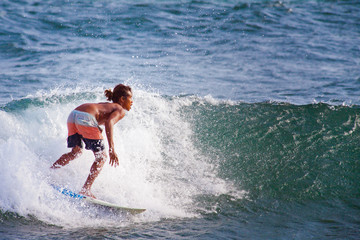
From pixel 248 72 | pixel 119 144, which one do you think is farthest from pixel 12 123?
pixel 248 72

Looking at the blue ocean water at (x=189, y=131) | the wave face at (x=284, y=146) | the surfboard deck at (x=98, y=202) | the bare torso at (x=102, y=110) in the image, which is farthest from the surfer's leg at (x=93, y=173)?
the wave face at (x=284, y=146)

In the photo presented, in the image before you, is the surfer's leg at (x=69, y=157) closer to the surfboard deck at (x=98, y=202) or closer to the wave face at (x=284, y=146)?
the surfboard deck at (x=98, y=202)

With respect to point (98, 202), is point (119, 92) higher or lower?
higher

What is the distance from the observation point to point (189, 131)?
7.48 meters

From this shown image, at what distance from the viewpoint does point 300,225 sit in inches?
199

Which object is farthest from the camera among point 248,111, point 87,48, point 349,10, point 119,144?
point 349,10

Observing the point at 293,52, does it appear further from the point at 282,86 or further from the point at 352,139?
the point at 352,139

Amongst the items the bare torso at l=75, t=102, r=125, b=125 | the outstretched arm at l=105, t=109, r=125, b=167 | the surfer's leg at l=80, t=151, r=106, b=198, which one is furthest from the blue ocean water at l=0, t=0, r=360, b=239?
the bare torso at l=75, t=102, r=125, b=125

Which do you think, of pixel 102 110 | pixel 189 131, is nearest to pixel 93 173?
pixel 102 110

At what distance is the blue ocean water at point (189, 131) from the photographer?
5008mm

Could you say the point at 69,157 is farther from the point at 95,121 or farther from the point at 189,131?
the point at 189,131

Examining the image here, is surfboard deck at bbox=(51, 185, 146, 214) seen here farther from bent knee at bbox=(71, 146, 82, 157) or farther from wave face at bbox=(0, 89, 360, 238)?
bent knee at bbox=(71, 146, 82, 157)

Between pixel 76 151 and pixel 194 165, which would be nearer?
pixel 76 151

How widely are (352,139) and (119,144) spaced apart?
401 centimetres
